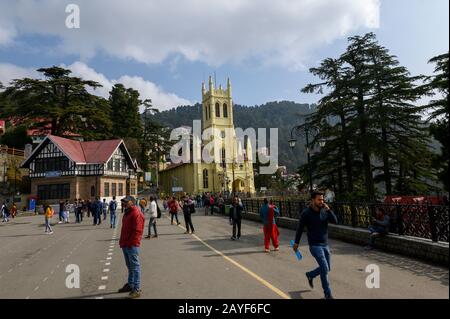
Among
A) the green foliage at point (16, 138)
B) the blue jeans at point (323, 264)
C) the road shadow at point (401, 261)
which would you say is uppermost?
the green foliage at point (16, 138)

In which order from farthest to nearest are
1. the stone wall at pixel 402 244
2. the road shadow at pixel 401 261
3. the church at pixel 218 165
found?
the church at pixel 218 165, the stone wall at pixel 402 244, the road shadow at pixel 401 261

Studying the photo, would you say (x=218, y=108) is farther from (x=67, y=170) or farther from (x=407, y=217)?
(x=407, y=217)

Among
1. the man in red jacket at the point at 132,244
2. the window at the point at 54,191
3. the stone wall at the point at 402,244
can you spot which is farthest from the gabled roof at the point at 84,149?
the man in red jacket at the point at 132,244

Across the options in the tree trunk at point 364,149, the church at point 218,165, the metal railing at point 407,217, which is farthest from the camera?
the church at point 218,165

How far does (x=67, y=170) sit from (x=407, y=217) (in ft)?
135

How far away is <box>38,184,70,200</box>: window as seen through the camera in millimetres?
42906

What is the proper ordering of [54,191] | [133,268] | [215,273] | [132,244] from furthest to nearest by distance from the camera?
[54,191] → [215,273] → [132,244] → [133,268]

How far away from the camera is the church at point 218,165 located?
7725 cm

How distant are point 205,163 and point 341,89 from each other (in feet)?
182

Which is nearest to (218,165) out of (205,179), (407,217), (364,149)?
(205,179)

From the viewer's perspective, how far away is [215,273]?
781 centimetres

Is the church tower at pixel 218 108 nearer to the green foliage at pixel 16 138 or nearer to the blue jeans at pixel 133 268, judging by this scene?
the green foliage at pixel 16 138

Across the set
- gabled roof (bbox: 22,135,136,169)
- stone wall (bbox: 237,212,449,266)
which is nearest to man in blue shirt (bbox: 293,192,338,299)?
stone wall (bbox: 237,212,449,266)

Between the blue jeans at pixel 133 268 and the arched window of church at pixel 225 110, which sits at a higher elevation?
the arched window of church at pixel 225 110
